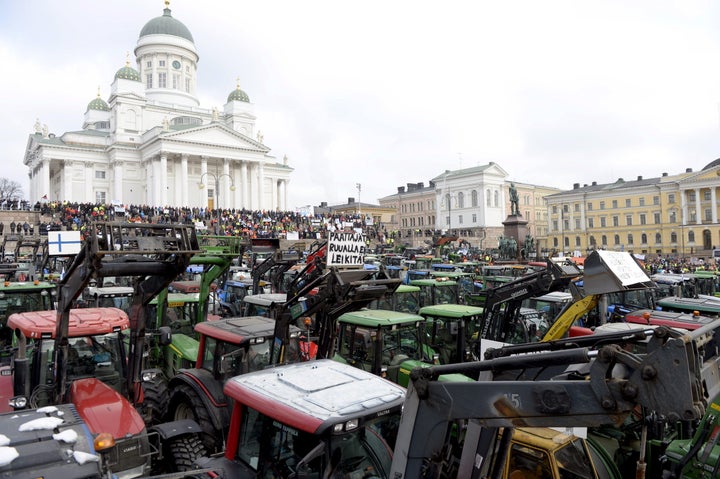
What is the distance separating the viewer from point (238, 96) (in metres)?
83.1

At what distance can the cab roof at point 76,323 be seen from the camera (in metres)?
6.58

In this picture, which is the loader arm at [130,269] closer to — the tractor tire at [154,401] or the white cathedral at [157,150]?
the tractor tire at [154,401]

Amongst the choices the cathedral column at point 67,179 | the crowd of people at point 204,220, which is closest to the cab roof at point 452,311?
the crowd of people at point 204,220

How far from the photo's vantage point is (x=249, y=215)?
5391cm

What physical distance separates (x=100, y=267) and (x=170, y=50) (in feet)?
271

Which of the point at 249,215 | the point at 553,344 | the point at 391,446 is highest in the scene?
the point at 249,215

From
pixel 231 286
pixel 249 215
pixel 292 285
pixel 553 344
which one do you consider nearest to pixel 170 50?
pixel 249 215

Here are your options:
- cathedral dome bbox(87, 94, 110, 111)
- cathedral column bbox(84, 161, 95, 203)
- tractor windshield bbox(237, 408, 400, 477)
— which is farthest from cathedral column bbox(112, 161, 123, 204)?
tractor windshield bbox(237, 408, 400, 477)

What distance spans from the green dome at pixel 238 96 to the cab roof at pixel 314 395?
276 ft

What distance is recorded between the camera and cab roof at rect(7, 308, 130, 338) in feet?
21.6

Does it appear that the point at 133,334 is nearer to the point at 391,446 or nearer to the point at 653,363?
the point at 391,446

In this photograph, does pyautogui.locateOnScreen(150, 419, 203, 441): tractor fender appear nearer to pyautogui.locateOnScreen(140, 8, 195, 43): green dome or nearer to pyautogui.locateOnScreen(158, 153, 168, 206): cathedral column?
pyautogui.locateOnScreen(158, 153, 168, 206): cathedral column

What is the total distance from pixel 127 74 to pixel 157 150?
16.2m

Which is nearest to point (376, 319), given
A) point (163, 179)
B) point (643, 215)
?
point (163, 179)
